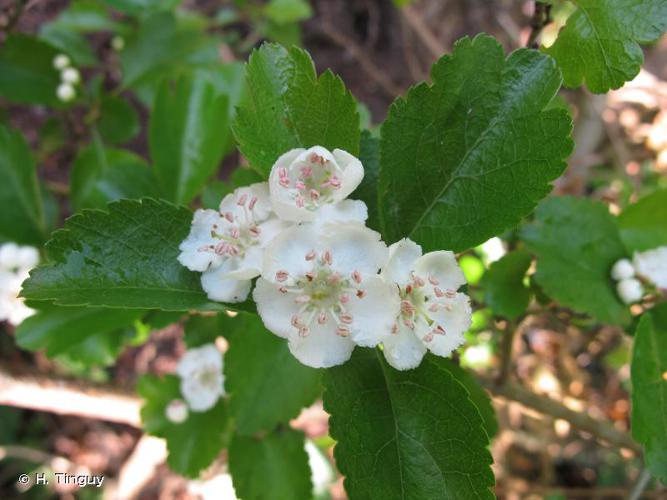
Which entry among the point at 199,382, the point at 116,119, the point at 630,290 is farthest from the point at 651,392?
the point at 116,119

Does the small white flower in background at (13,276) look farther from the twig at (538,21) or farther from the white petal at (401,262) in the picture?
the twig at (538,21)

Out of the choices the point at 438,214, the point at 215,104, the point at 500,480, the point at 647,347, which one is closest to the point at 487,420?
the point at 647,347

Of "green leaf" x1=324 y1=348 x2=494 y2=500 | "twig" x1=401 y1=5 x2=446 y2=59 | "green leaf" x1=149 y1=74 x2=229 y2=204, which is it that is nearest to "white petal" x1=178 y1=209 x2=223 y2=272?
"green leaf" x1=324 y1=348 x2=494 y2=500

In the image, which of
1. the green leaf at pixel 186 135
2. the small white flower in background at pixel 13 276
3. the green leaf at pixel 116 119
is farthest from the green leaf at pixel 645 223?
the green leaf at pixel 116 119

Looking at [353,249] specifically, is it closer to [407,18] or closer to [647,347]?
[647,347]

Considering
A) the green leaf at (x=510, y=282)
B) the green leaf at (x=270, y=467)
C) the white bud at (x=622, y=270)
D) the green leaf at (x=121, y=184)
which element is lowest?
the green leaf at (x=270, y=467)

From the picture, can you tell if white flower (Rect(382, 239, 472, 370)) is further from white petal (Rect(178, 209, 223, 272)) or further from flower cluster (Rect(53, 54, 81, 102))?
flower cluster (Rect(53, 54, 81, 102))

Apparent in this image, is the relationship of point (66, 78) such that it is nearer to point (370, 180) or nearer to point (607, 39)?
point (370, 180)
